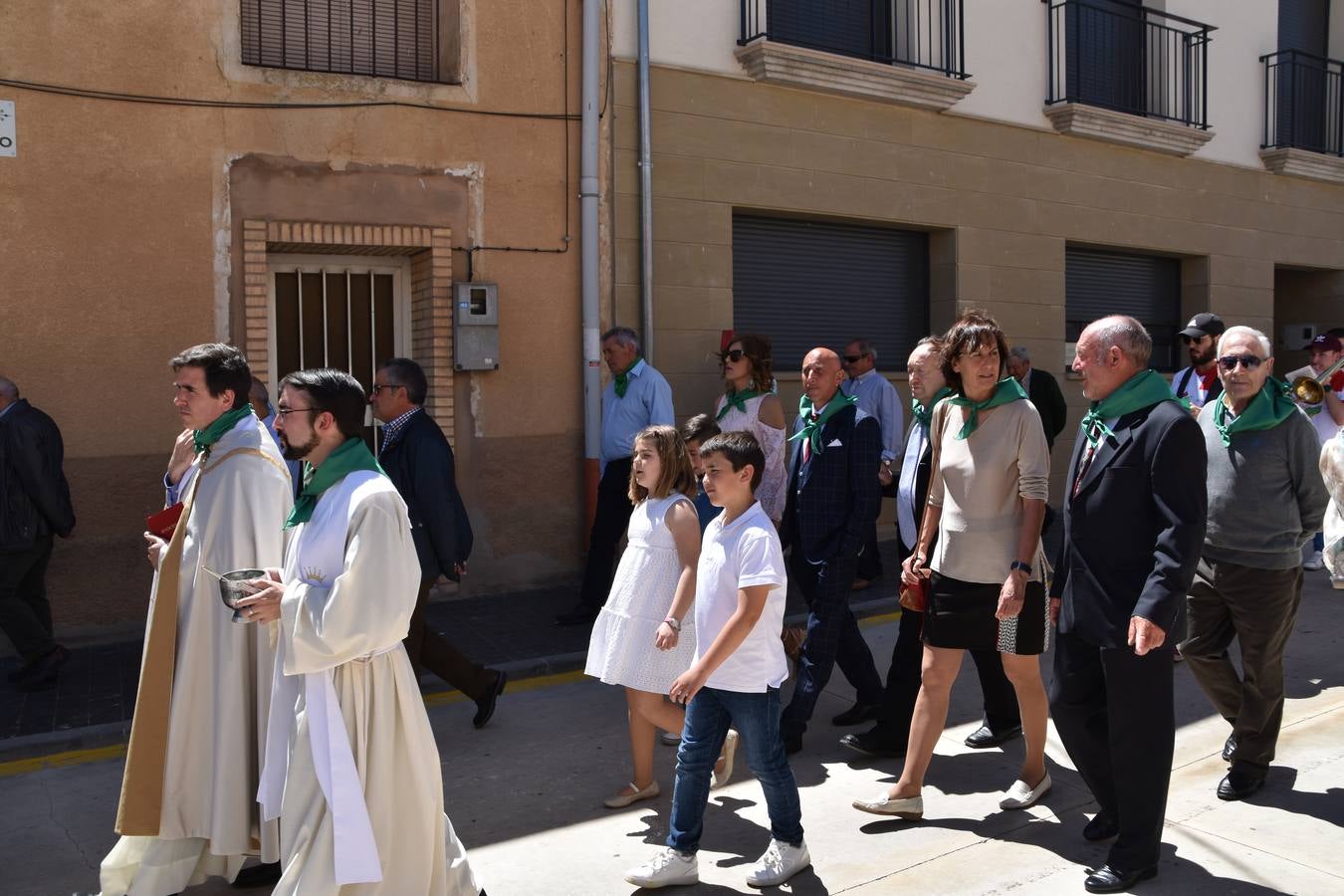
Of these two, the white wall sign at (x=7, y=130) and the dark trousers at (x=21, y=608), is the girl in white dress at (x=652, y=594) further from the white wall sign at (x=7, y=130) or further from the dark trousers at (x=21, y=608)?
the white wall sign at (x=7, y=130)

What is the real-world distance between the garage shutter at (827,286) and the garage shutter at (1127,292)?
2.03 meters

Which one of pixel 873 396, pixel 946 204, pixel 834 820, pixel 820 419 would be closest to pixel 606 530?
pixel 873 396

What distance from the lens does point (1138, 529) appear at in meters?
4.11

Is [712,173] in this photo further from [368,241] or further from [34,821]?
[34,821]

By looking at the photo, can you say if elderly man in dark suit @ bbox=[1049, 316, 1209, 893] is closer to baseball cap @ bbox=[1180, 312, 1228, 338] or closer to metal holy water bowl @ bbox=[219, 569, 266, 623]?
metal holy water bowl @ bbox=[219, 569, 266, 623]

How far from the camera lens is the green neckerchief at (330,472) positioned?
Result: 11.7 ft

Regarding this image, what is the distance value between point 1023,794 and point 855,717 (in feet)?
4.00

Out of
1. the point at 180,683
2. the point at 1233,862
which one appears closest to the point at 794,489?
the point at 1233,862

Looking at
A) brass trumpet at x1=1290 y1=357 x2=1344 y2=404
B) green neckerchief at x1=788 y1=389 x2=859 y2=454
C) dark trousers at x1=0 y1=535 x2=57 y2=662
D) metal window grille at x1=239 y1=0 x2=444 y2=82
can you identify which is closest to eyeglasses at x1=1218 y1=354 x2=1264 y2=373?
brass trumpet at x1=1290 y1=357 x2=1344 y2=404

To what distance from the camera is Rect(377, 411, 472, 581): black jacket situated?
5992 mm

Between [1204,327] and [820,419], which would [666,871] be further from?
[1204,327]

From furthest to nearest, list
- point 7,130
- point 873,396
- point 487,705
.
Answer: point 873,396, point 7,130, point 487,705

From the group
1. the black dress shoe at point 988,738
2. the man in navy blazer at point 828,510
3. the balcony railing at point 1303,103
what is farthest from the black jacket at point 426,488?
the balcony railing at point 1303,103

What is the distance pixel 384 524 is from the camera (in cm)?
343
